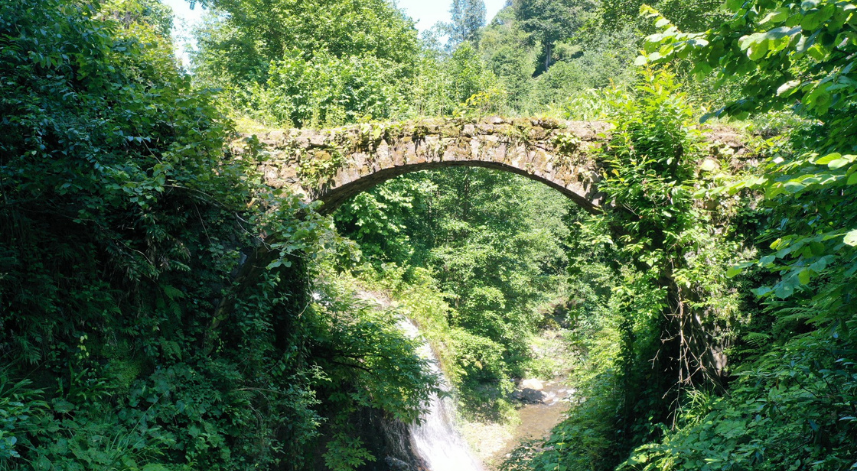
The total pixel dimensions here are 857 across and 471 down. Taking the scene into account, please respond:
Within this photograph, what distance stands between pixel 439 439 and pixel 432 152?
6.48 metres

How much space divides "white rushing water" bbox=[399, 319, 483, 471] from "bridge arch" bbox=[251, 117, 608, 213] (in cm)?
359

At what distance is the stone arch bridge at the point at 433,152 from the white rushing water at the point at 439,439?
3.58 metres

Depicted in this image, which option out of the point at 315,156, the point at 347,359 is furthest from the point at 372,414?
the point at 315,156

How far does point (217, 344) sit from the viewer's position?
5383 mm

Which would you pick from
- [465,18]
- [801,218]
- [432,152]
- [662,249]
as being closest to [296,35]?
[432,152]

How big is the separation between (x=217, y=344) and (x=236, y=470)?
1.21 metres

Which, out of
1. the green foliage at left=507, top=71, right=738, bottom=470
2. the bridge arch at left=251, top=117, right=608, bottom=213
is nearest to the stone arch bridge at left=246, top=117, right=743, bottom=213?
the bridge arch at left=251, top=117, right=608, bottom=213

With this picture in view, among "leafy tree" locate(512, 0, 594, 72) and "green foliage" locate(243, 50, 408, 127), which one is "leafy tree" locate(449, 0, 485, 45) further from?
"green foliage" locate(243, 50, 408, 127)

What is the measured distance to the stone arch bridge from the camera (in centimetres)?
557

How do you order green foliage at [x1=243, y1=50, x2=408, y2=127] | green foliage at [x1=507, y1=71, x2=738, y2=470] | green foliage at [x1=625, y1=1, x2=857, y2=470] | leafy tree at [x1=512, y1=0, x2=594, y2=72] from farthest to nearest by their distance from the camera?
leafy tree at [x1=512, y1=0, x2=594, y2=72], green foliage at [x1=243, y1=50, x2=408, y2=127], green foliage at [x1=507, y1=71, x2=738, y2=470], green foliage at [x1=625, y1=1, x2=857, y2=470]

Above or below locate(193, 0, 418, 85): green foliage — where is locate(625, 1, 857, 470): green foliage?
below

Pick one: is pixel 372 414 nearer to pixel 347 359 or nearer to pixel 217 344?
pixel 347 359

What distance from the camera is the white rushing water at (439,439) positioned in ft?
31.1

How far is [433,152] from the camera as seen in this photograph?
5883mm
